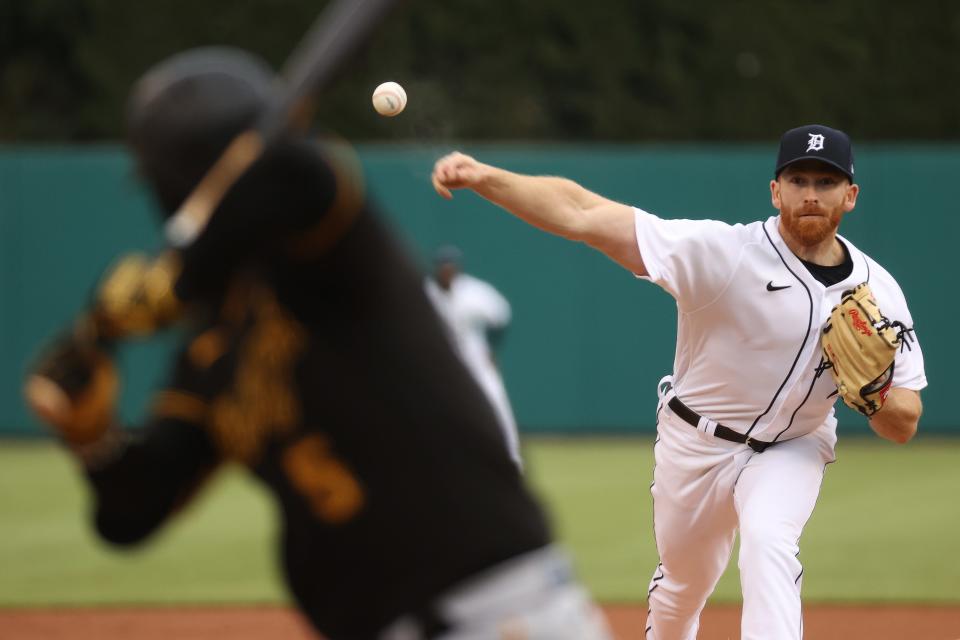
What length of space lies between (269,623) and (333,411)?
5324 millimetres

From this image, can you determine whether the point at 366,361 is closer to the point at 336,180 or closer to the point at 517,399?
the point at 336,180

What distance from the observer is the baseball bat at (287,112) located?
2352 millimetres

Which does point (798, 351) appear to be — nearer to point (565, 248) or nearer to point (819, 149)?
point (819, 149)

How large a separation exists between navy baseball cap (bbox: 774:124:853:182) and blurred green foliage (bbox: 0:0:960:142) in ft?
51.5

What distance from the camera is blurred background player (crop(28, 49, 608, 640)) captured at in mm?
2457

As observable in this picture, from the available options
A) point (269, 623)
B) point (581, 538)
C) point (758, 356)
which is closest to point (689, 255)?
point (758, 356)

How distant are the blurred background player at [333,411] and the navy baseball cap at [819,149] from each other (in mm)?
2990

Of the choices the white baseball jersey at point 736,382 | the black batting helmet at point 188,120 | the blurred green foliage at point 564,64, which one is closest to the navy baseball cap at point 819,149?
the white baseball jersey at point 736,382

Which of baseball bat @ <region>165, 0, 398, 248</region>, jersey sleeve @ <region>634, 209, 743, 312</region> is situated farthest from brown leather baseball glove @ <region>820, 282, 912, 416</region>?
baseball bat @ <region>165, 0, 398, 248</region>

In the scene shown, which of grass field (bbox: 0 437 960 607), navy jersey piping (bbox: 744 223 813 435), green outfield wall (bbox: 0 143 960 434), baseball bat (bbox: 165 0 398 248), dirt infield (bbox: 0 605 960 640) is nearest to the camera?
baseball bat (bbox: 165 0 398 248)

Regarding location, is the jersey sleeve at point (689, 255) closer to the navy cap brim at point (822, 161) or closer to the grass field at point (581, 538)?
the navy cap brim at point (822, 161)

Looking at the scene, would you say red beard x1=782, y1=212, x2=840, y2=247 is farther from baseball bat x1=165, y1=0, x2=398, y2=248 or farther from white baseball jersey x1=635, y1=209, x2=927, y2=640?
baseball bat x1=165, y1=0, x2=398, y2=248

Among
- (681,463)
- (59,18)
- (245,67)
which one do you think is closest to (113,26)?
(59,18)

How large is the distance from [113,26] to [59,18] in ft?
3.16
